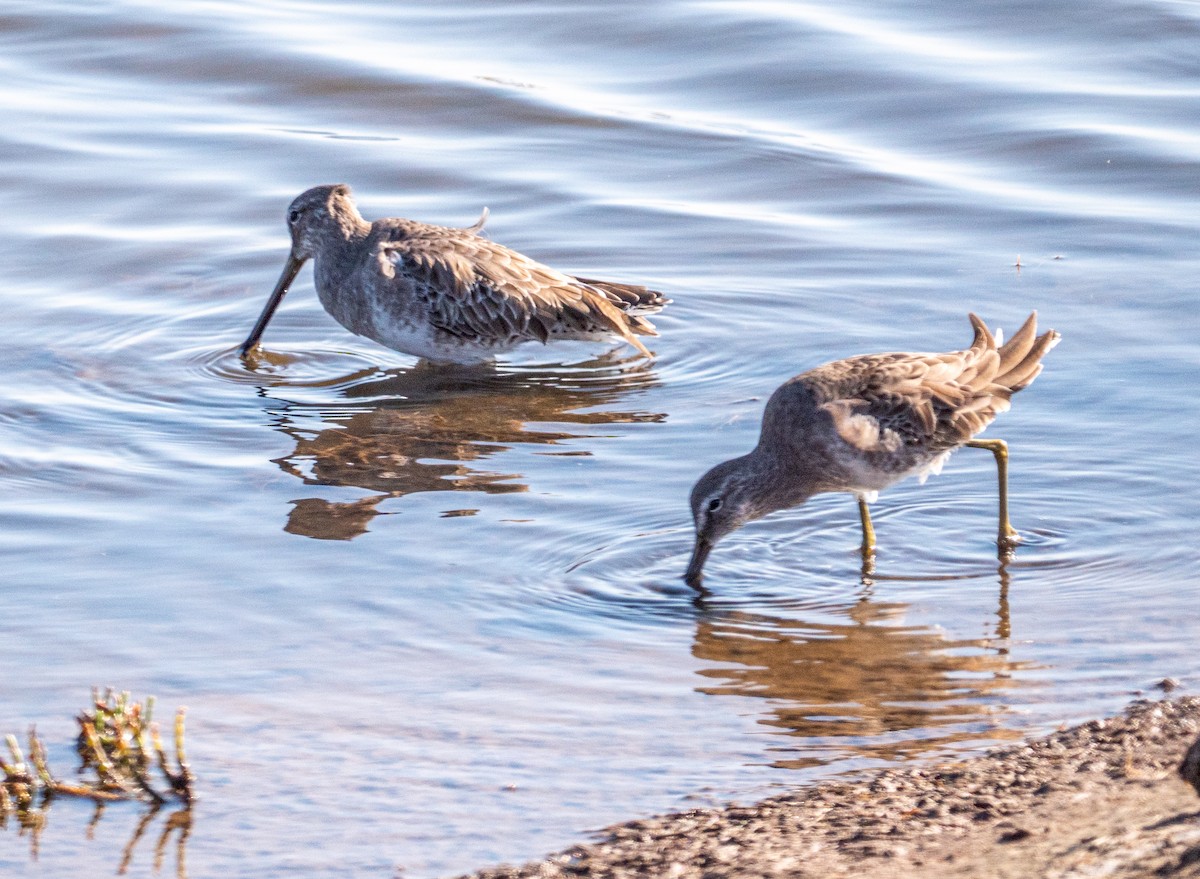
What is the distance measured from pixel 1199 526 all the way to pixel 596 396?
2956mm

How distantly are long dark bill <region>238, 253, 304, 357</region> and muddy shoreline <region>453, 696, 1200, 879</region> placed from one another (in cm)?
500

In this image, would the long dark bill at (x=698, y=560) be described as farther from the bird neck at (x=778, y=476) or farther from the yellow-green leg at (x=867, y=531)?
the yellow-green leg at (x=867, y=531)

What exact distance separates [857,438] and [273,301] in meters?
3.96

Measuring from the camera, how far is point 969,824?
13.1 ft

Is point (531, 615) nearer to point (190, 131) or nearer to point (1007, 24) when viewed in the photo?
point (190, 131)

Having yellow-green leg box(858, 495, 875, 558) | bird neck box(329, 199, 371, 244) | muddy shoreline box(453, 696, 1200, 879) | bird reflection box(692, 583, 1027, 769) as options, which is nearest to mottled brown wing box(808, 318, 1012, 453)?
yellow-green leg box(858, 495, 875, 558)

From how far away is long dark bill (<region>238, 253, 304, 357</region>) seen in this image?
8.76 meters

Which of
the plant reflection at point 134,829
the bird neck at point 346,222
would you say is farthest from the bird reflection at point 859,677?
the bird neck at point 346,222

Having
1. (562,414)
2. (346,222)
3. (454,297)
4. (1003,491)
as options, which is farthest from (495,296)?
(1003,491)

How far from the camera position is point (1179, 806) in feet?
12.4

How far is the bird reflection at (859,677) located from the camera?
15.6 ft

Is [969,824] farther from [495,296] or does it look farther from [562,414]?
[495,296]

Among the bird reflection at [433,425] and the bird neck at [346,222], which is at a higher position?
the bird neck at [346,222]

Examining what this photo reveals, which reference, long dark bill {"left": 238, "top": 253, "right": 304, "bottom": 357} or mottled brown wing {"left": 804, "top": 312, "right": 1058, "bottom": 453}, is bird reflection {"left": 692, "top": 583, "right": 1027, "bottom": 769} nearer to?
mottled brown wing {"left": 804, "top": 312, "right": 1058, "bottom": 453}
